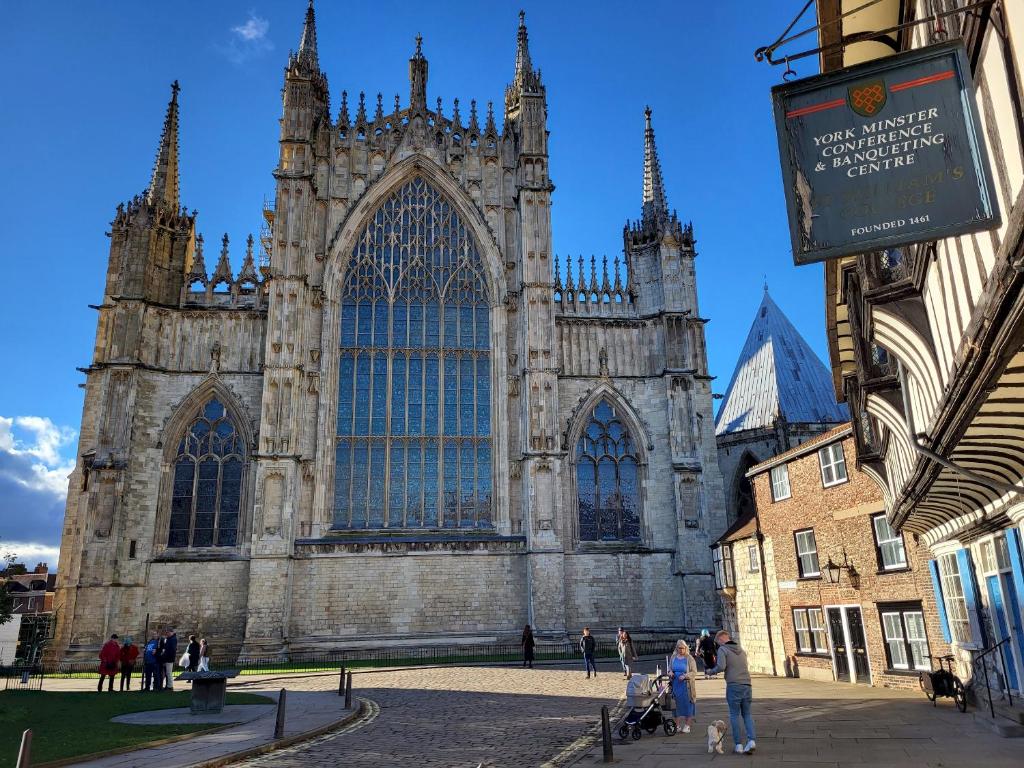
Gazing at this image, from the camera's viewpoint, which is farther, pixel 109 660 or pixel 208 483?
pixel 208 483

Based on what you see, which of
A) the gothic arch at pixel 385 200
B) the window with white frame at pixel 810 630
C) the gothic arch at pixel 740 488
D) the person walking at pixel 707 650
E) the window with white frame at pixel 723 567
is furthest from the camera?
the gothic arch at pixel 740 488

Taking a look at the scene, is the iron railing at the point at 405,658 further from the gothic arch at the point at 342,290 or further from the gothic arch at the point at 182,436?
the gothic arch at the point at 342,290

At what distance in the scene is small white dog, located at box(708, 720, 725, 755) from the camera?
990cm

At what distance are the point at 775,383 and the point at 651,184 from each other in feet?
44.1

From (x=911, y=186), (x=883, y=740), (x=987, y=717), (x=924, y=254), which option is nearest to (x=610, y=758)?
(x=883, y=740)

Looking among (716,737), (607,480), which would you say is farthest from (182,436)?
(716,737)

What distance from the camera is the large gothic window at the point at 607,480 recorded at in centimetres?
3139

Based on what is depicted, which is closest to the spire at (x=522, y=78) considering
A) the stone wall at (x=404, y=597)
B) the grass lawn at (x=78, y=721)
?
the stone wall at (x=404, y=597)

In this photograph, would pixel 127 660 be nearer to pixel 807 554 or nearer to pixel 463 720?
pixel 463 720

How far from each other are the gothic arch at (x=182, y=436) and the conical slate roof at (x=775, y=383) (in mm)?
25340

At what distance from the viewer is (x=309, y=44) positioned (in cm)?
3512

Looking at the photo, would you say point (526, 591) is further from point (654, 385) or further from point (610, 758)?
point (610, 758)

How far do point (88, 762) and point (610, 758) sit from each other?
6.56 metres

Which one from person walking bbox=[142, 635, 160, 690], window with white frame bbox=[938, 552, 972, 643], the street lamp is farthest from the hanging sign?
person walking bbox=[142, 635, 160, 690]
